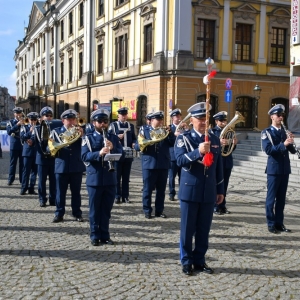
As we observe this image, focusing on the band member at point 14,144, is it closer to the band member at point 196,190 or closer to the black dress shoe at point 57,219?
the black dress shoe at point 57,219

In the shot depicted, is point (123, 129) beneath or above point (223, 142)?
above

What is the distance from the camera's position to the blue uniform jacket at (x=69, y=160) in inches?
297

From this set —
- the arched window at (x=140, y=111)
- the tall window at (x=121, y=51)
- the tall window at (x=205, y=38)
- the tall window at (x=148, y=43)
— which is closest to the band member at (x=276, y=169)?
the tall window at (x=205, y=38)

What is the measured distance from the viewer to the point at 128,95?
2664 centimetres

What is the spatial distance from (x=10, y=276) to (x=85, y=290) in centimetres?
101

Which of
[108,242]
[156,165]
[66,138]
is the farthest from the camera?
[156,165]

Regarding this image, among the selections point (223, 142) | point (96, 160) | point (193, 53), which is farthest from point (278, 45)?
point (96, 160)

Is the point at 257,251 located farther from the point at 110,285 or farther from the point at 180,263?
the point at 110,285

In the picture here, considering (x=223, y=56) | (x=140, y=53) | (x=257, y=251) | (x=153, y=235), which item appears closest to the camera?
(x=257, y=251)

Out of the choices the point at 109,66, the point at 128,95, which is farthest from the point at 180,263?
the point at 109,66

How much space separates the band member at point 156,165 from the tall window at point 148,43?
54.9 ft

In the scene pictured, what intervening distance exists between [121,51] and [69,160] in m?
21.5

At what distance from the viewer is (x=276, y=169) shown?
23.3 ft

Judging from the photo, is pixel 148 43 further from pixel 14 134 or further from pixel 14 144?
pixel 14 134
